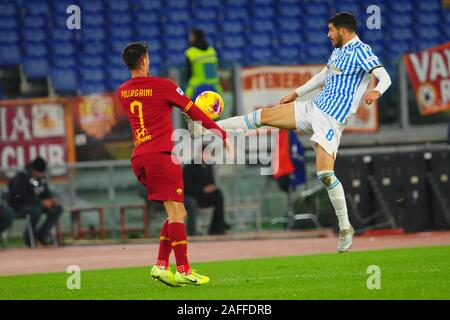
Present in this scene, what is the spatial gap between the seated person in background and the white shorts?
808 centimetres

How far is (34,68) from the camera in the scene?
21.4m

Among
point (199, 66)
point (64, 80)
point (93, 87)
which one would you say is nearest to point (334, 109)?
point (199, 66)

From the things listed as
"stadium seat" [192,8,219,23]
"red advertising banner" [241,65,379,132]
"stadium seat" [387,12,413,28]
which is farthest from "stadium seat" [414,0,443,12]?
"red advertising banner" [241,65,379,132]

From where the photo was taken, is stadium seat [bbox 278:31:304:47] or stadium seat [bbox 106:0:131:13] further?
stadium seat [bbox 278:31:304:47]

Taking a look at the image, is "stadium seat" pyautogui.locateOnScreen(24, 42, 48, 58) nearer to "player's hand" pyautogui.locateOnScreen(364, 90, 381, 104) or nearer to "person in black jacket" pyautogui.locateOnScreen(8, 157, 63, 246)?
"person in black jacket" pyautogui.locateOnScreen(8, 157, 63, 246)

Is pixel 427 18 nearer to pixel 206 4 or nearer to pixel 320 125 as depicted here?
pixel 206 4

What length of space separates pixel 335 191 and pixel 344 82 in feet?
3.76

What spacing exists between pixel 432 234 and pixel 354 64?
7390 millimetres

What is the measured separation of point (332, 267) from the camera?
12047mm

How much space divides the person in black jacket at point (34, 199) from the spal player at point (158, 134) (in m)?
8.86

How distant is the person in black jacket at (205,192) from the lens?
742 inches

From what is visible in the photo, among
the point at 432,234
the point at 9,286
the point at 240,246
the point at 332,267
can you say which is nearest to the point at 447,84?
the point at 432,234

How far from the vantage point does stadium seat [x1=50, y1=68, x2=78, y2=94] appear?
2138cm

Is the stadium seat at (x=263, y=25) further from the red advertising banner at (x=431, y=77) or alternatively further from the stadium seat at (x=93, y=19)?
the red advertising banner at (x=431, y=77)
